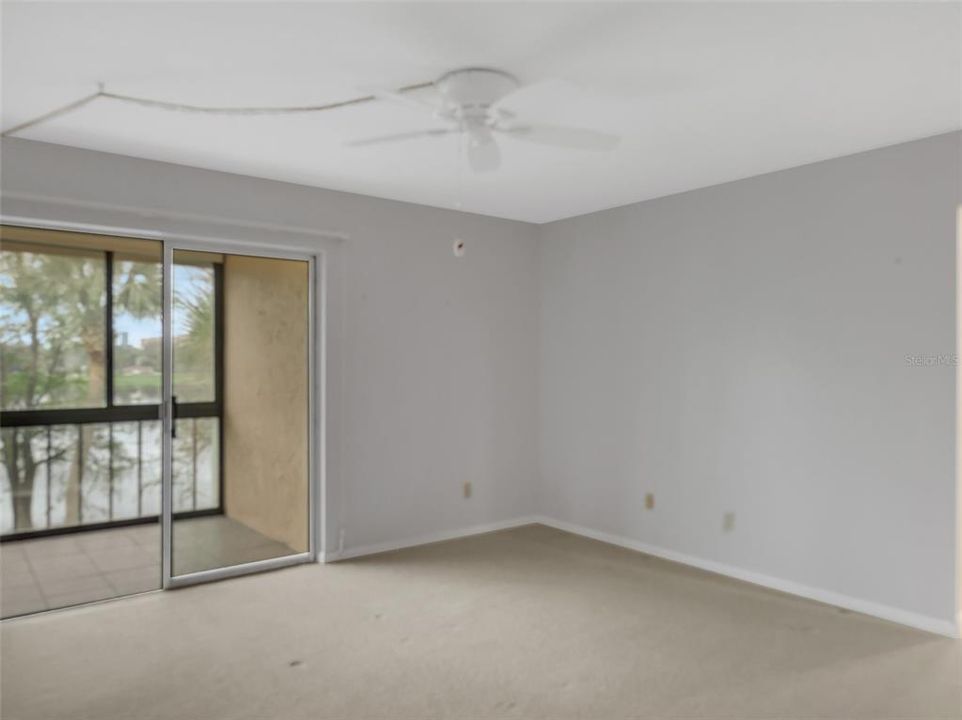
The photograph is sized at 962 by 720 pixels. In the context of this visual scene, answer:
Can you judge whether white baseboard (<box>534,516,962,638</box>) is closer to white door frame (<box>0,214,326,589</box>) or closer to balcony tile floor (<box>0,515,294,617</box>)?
white door frame (<box>0,214,326,589</box>)

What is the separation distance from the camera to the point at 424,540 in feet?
15.8

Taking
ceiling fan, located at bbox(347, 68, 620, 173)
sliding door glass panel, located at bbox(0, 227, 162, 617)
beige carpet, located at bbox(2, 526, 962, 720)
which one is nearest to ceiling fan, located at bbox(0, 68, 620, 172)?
ceiling fan, located at bbox(347, 68, 620, 173)

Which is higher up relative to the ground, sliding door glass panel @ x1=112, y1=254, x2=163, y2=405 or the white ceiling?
the white ceiling

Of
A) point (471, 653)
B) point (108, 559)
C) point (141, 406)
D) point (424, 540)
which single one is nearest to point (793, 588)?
point (471, 653)

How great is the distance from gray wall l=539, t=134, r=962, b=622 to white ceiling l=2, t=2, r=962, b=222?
42 centimetres

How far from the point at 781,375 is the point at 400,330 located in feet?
8.09

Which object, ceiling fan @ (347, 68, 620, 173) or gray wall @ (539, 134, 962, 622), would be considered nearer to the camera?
ceiling fan @ (347, 68, 620, 173)

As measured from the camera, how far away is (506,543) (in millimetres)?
4855

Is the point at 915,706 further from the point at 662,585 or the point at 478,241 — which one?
the point at 478,241

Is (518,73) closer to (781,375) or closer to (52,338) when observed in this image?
(781,375)

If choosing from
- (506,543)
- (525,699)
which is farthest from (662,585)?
(525,699)

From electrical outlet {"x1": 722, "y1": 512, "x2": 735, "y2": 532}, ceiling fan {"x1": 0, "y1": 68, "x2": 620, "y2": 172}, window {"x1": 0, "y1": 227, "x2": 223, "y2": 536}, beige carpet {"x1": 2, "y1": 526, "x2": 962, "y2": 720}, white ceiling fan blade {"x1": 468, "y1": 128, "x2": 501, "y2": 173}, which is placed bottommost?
beige carpet {"x1": 2, "y1": 526, "x2": 962, "y2": 720}

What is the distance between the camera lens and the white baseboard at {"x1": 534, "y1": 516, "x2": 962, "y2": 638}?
3291 mm

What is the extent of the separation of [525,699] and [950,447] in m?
2.35
